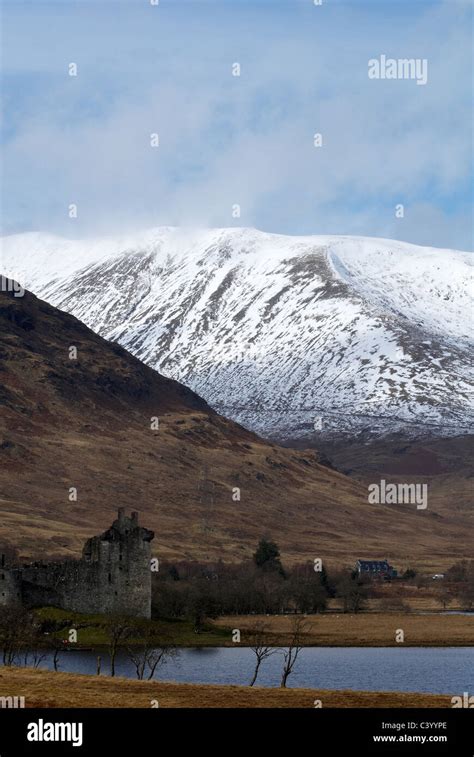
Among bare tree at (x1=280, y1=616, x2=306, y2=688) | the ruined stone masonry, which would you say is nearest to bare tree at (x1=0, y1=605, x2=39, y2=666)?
the ruined stone masonry

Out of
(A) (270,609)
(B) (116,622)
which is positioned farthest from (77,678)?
(A) (270,609)

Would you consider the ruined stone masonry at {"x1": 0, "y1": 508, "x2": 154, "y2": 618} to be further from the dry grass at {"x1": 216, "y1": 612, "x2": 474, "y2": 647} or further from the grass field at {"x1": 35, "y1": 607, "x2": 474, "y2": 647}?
the dry grass at {"x1": 216, "y1": 612, "x2": 474, "y2": 647}

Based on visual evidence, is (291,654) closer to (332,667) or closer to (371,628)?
(332,667)

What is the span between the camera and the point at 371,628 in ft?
505

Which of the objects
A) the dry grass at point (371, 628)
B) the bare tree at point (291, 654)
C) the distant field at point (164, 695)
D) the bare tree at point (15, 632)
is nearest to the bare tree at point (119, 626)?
the bare tree at point (15, 632)

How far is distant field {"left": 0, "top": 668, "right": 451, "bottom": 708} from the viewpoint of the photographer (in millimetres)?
53750

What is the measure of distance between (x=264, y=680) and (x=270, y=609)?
7812 cm

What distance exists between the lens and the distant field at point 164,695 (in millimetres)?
53750

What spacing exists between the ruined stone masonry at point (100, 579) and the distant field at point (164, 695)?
64.1 metres

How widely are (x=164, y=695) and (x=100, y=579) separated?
75251 millimetres

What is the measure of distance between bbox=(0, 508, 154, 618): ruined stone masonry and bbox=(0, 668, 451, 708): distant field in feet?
210

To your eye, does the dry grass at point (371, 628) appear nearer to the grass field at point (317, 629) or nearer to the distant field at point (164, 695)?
the grass field at point (317, 629)
